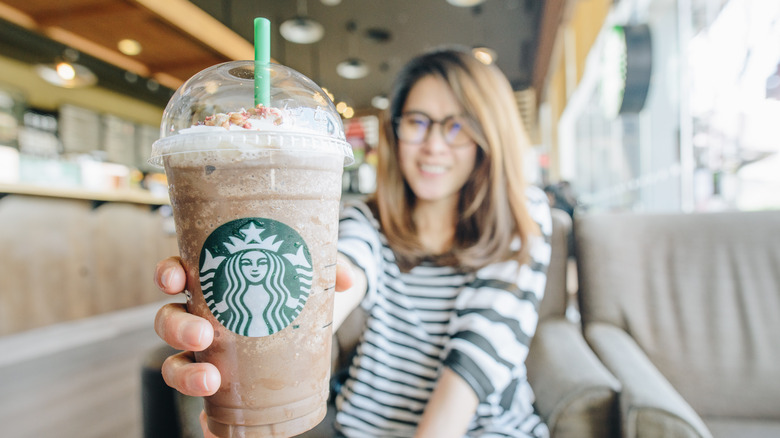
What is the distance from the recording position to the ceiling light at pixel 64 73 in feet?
19.2

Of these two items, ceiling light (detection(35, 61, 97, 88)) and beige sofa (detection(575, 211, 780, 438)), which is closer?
beige sofa (detection(575, 211, 780, 438))

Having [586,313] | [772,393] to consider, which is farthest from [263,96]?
[772,393]

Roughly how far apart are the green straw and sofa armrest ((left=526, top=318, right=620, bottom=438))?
1009 millimetres

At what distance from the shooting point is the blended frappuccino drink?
0.61 m

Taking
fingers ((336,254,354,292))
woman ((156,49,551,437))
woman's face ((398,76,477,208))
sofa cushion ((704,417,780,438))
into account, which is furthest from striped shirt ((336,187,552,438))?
sofa cushion ((704,417,780,438))

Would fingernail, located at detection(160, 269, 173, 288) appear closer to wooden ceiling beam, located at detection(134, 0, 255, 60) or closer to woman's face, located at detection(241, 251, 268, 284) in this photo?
woman's face, located at detection(241, 251, 268, 284)

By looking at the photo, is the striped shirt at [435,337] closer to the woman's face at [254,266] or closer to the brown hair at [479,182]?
the brown hair at [479,182]

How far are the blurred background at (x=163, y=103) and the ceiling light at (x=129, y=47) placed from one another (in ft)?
0.12

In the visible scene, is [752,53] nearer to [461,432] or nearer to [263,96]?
[461,432]

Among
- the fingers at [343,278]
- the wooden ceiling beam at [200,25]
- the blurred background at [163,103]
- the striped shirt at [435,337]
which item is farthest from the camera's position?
the wooden ceiling beam at [200,25]

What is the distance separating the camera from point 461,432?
102cm

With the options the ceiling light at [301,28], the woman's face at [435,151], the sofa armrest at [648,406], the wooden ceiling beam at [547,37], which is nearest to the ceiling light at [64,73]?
the ceiling light at [301,28]

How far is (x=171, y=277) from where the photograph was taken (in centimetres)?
63

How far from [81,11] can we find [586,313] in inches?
212
